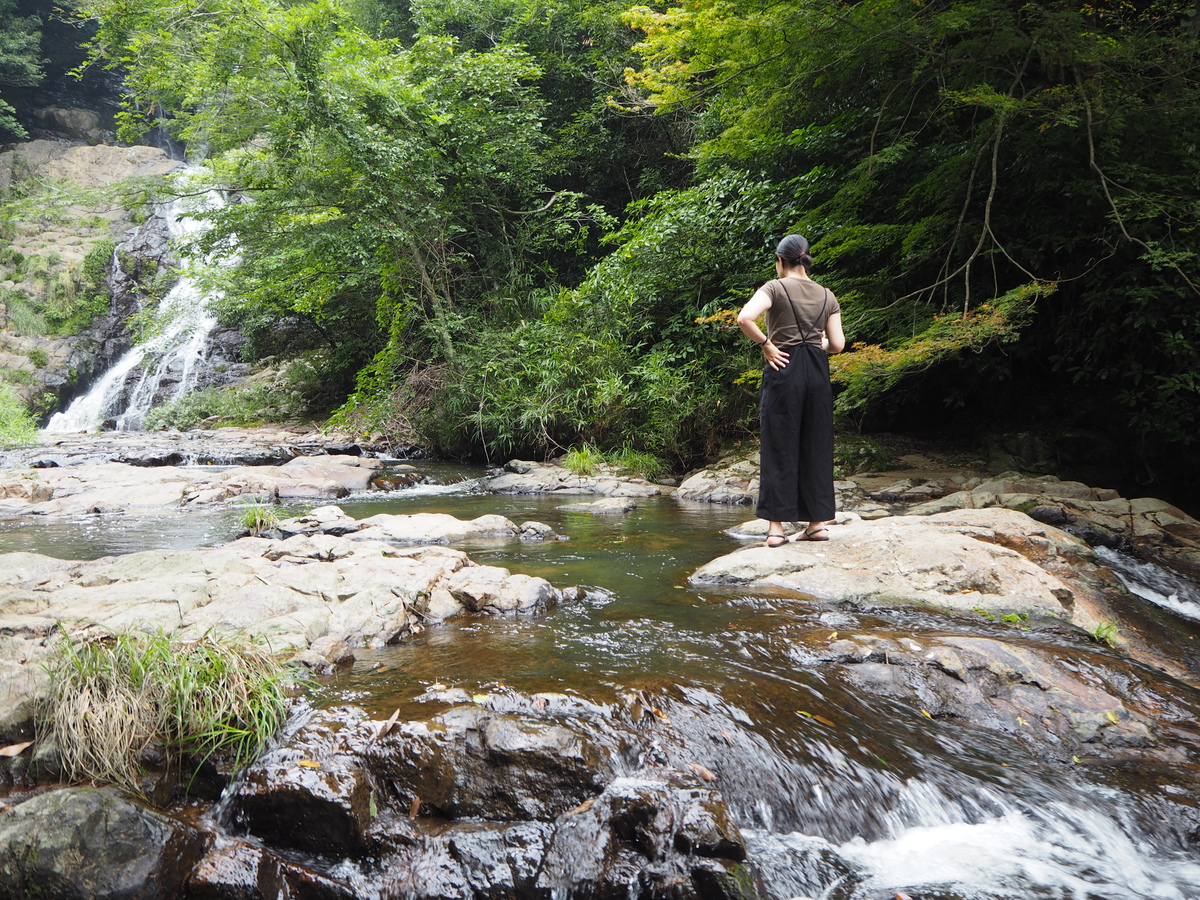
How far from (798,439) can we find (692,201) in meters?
8.91

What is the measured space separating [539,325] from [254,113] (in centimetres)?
700

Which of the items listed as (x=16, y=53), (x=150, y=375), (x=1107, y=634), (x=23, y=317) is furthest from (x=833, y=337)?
(x=16, y=53)

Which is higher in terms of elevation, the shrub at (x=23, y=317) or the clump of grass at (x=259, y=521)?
the shrub at (x=23, y=317)

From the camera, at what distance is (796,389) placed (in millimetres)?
4680

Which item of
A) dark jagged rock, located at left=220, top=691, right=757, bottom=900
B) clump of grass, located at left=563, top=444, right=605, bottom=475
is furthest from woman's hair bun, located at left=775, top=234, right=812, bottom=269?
clump of grass, located at left=563, top=444, right=605, bottom=475

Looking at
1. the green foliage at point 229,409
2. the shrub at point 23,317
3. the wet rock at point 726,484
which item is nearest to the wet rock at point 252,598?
the wet rock at point 726,484

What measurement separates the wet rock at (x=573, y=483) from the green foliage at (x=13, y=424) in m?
10.5

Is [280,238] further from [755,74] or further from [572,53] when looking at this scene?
[755,74]

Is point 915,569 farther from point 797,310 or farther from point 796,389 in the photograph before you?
point 797,310

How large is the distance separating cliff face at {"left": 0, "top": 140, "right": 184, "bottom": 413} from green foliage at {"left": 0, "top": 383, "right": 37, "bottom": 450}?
9.42 ft

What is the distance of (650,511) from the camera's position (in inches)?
353

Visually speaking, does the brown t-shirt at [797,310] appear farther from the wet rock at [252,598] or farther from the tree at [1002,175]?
the wet rock at [252,598]

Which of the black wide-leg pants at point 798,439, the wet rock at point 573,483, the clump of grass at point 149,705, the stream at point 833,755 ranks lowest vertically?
the wet rock at point 573,483

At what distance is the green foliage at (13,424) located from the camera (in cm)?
1496
